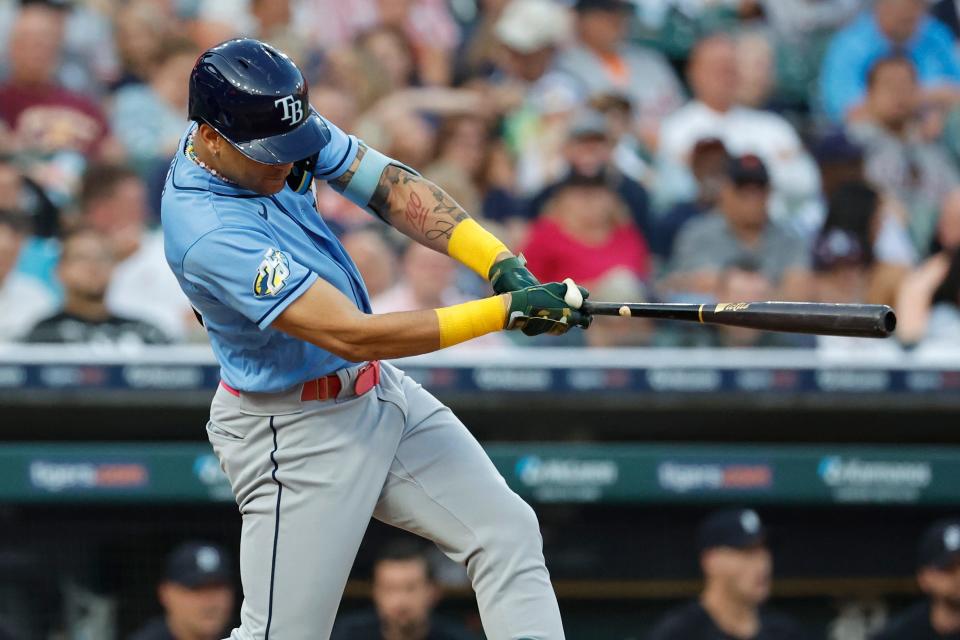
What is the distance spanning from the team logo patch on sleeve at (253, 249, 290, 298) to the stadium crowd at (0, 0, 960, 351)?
2391 millimetres

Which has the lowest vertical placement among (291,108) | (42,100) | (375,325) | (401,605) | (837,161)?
(401,605)

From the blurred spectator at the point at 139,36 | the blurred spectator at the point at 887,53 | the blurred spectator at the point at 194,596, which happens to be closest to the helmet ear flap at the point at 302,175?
the blurred spectator at the point at 194,596

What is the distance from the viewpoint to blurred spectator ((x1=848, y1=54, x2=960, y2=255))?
7098mm

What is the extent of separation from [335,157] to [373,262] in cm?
224

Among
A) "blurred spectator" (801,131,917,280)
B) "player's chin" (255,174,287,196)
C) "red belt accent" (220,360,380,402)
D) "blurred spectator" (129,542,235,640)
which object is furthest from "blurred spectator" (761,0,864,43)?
"player's chin" (255,174,287,196)

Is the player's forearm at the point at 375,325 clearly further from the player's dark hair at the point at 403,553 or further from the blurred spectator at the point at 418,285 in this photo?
the blurred spectator at the point at 418,285

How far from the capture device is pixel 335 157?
3518 millimetres

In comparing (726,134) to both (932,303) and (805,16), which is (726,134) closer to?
(805,16)

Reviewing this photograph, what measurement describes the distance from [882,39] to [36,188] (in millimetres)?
4179

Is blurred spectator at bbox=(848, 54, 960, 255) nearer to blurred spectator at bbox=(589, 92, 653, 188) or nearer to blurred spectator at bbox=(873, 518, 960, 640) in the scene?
blurred spectator at bbox=(589, 92, 653, 188)

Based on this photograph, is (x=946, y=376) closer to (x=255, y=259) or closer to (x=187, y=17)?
(x=255, y=259)

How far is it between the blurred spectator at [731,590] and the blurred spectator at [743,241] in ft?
3.54

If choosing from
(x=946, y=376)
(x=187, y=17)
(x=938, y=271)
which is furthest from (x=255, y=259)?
(x=187, y=17)

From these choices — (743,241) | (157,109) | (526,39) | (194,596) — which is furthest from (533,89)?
(194,596)
